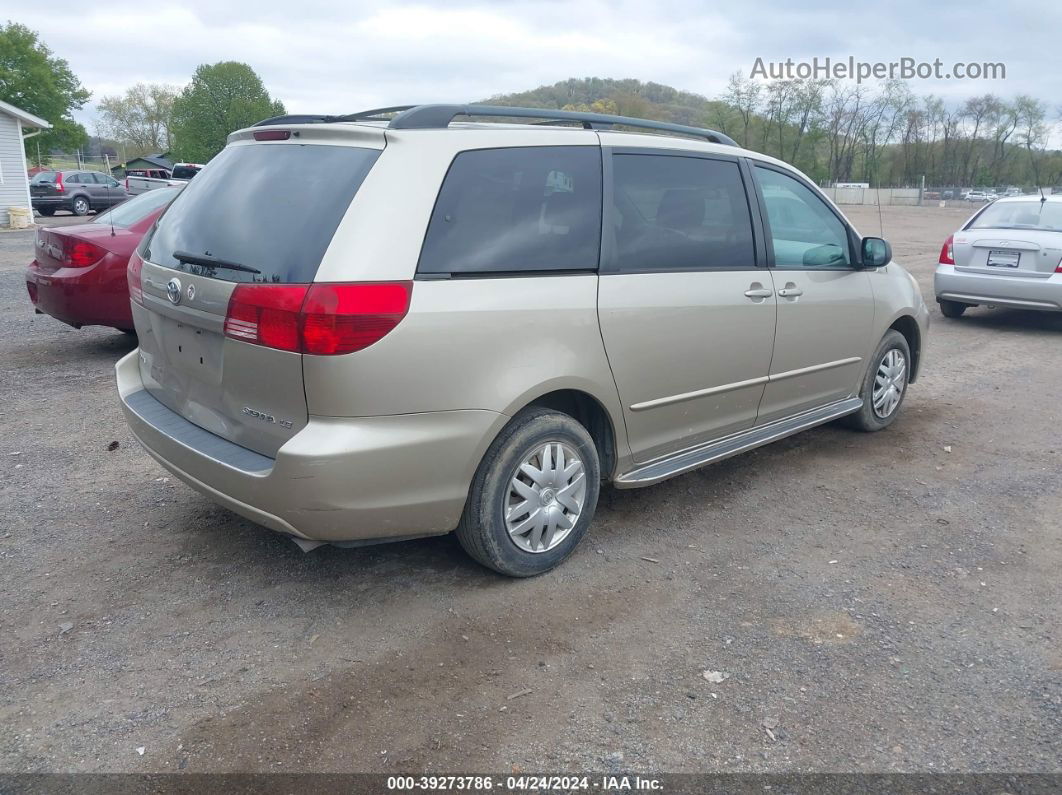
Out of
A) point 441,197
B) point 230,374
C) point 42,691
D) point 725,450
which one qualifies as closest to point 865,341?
point 725,450

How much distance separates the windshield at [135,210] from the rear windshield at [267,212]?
174 inches

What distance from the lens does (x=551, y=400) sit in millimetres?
3709

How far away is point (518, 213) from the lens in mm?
3455

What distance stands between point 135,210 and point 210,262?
5.28m

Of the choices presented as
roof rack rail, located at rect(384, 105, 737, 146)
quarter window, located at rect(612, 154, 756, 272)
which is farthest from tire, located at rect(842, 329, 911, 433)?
roof rack rail, located at rect(384, 105, 737, 146)

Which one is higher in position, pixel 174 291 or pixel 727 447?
pixel 174 291

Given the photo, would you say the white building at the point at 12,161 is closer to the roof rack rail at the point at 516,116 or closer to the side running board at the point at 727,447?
the roof rack rail at the point at 516,116

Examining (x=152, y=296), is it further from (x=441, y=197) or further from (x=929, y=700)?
(x=929, y=700)

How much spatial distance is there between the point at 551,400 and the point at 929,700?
71.5 inches

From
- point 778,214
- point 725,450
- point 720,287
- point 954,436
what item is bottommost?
point 954,436

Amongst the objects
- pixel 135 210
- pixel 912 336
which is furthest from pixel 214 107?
pixel 912 336

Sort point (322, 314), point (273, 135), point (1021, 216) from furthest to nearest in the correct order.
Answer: point (1021, 216) → point (273, 135) → point (322, 314)

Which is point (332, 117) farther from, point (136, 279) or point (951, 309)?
point (951, 309)

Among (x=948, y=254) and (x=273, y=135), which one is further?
(x=948, y=254)
